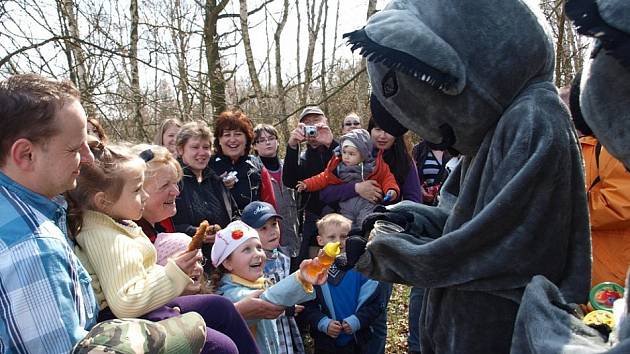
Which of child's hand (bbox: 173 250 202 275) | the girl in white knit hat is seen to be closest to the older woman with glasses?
the girl in white knit hat

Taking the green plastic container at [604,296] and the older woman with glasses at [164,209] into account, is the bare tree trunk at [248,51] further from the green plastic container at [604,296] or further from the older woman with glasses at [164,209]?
the green plastic container at [604,296]

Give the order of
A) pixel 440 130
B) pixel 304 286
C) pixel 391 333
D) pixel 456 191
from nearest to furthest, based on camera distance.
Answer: pixel 440 130 < pixel 456 191 < pixel 304 286 < pixel 391 333

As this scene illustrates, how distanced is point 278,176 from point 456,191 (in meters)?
2.85

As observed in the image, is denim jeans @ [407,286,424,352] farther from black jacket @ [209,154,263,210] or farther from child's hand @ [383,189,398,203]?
black jacket @ [209,154,263,210]

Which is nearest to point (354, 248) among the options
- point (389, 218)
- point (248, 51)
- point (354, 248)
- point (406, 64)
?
point (354, 248)

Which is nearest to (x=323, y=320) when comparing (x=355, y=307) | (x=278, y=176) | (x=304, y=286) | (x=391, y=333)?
(x=355, y=307)

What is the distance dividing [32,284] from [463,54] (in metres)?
1.33

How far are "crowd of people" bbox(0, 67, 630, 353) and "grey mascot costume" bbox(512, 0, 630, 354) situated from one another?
0.64 feet

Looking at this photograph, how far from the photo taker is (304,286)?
97.1 inches

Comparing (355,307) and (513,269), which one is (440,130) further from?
(355,307)

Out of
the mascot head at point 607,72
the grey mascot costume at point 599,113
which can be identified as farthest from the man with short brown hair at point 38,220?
the mascot head at point 607,72

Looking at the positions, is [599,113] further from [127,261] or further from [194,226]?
[194,226]

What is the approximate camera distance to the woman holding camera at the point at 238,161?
3951 millimetres

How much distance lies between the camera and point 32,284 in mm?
1355
